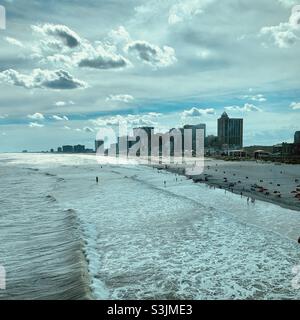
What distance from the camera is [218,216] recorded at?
117 ft

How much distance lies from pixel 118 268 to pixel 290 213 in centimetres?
2455
